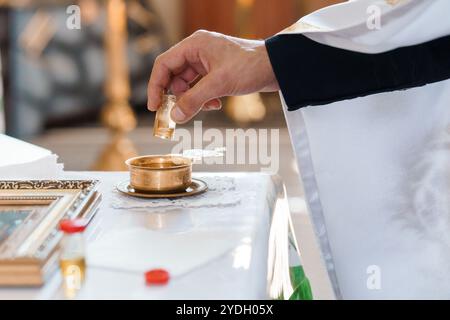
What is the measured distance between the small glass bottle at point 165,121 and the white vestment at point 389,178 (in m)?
0.18

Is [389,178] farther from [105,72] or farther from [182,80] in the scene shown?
[105,72]

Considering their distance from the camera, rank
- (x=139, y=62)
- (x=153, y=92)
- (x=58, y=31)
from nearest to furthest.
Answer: (x=153, y=92) → (x=58, y=31) → (x=139, y=62)

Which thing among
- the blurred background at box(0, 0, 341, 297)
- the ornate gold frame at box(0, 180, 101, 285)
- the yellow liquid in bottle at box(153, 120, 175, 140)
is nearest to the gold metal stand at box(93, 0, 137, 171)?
the blurred background at box(0, 0, 341, 297)

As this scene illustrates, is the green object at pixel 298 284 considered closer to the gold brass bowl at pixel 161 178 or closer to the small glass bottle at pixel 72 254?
the gold brass bowl at pixel 161 178

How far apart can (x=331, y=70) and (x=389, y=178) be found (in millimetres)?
194

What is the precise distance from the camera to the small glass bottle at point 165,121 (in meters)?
1.06

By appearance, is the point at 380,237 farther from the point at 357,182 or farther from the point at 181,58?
the point at 181,58

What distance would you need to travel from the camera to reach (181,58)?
1.09 meters

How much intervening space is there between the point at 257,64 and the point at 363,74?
0.49 feet

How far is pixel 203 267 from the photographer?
29.1 inches

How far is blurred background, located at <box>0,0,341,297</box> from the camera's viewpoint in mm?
3252

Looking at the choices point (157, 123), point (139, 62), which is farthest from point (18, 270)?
point (139, 62)
